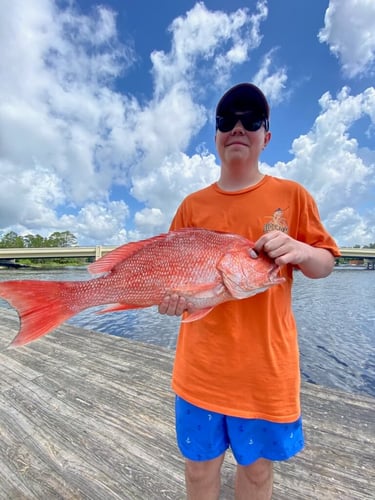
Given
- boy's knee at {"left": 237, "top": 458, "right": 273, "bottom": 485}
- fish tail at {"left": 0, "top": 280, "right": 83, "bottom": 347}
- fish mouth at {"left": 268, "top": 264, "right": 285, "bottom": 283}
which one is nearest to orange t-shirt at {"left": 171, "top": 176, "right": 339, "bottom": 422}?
fish mouth at {"left": 268, "top": 264, "right": 285, "bottom": 283}

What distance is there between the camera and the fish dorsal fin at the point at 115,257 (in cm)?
154

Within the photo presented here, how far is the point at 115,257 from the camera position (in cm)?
155

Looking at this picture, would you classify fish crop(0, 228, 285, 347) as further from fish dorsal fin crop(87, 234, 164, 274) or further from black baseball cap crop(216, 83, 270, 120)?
black baseball cap crop(216, 83, 270, 120)

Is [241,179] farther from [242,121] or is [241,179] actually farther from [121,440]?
[121,440]

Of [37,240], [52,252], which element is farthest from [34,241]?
[52,252]

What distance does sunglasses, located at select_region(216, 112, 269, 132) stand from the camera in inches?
60.4

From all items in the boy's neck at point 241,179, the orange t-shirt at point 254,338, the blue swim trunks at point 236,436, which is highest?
the boy's neck at point 241,179

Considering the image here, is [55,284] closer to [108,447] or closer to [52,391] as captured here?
[108,447]

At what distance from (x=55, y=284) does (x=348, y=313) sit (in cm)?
1537

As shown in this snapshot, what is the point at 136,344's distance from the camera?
16.4ft

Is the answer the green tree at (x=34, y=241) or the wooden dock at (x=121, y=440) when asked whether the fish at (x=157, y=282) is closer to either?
the wooden dock at (x=121, y=440)

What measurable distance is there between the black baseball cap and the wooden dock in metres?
2.54

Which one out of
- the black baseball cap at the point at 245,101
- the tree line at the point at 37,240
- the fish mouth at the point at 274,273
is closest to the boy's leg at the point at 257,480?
the fish mouth at the point at 274,273

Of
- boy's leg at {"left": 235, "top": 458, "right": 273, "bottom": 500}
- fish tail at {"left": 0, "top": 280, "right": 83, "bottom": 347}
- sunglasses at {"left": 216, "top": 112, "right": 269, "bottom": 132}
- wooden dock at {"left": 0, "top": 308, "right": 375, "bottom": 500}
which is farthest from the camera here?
wooden dock at {"left": 0, "top": 308, "right": 375, "bottom": 500}
